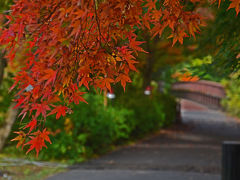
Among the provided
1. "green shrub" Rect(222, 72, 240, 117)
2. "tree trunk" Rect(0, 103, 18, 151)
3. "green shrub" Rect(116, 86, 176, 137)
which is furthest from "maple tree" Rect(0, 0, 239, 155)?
"green shrub" Rect(222, 72, 240, 117)

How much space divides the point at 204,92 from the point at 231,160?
22.1 metres

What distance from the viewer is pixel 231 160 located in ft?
20.7

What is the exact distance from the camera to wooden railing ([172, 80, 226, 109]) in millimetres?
24953

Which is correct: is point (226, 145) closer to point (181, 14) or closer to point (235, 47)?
point (235, 47)

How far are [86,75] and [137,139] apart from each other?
10.9 metres

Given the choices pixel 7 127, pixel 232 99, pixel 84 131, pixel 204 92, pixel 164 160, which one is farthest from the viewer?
pixel 204 92

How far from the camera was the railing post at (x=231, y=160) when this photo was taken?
6.27 meters

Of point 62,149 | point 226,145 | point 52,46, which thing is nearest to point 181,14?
point 52,46

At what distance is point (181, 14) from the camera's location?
8.36 ft

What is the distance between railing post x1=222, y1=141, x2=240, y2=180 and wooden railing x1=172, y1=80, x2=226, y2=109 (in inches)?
659

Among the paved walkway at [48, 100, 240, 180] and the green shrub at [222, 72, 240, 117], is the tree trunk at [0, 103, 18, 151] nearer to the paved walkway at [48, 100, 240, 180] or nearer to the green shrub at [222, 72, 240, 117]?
the paved walkway at [48, 100, 240, 180]

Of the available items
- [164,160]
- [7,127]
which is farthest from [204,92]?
[7,127]

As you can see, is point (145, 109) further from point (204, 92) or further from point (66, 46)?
point (204, 92)

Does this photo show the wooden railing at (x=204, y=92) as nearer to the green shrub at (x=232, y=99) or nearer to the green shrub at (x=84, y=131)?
the green shrub at (x=232, y=99)
